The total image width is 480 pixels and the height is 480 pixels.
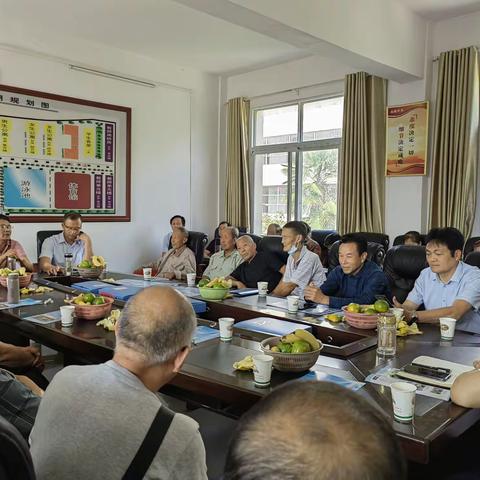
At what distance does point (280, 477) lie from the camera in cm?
46

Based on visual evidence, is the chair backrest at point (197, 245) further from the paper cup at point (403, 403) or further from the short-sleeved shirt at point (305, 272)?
the paper cup at point (403, 403)

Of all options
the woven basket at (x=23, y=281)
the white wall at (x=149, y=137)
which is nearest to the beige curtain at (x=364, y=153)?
the white wall at (x=149, y=137)

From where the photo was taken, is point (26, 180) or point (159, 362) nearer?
point (159, 362)

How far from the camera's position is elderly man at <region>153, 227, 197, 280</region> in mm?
4691

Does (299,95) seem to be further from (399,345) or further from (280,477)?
(280,477)

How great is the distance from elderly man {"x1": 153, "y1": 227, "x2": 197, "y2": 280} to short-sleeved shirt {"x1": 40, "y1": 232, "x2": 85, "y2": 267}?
83cm

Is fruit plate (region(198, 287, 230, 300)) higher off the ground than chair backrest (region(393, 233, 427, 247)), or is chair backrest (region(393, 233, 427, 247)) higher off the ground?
chair backrest (region(393, 233, 427, 247))

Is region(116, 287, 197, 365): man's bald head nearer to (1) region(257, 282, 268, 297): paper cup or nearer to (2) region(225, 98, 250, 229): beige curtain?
(1) region(257, 282, 268, 297): paper cup

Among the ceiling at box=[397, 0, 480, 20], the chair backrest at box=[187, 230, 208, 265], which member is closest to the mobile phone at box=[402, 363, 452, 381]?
the chair backrest at box=[187, 230, 208, 265]

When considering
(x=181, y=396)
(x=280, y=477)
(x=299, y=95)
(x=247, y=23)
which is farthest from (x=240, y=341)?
(x=299, y=95)

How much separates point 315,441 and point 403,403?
2.91 feet

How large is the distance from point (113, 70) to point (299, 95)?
2.29 m

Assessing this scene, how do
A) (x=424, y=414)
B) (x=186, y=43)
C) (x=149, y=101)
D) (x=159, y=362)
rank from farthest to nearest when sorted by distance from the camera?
(x=149, y=101) < (x=186, y=43) < (x=424, y=414) < (x=159, y=362)

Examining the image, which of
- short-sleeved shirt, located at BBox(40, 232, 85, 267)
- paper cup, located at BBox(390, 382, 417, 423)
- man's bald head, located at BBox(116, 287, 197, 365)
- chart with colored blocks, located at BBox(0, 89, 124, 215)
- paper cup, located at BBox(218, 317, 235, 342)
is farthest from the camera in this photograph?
chart with colored blocks, located at BBox(0, 89, 124, 215)
